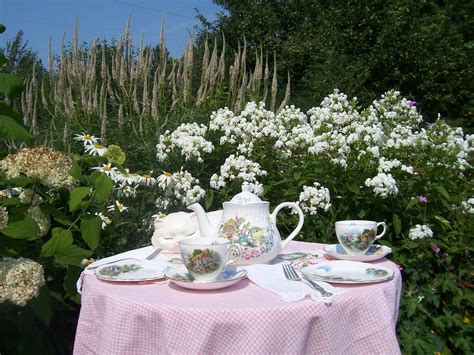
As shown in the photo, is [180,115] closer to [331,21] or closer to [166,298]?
[166,298]

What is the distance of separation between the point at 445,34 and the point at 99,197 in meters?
10.0

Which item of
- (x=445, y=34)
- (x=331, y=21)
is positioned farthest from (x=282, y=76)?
(x=445, y=34)

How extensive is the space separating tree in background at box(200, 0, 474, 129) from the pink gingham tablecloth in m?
7.67

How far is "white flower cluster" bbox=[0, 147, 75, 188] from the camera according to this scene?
→ 1967 mm

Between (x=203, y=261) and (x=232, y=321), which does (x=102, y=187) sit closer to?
(x=203, y=261)

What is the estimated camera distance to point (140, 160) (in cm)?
356

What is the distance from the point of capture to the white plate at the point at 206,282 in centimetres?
137

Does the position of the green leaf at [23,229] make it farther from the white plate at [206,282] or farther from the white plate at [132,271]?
the white plate at [206,282]

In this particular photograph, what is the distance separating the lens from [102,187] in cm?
204

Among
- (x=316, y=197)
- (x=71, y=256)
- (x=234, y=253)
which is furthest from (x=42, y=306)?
(x=316, y=197)

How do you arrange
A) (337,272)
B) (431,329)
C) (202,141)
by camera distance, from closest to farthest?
1. (337,272)
2. (431,329)
3. (202,141)

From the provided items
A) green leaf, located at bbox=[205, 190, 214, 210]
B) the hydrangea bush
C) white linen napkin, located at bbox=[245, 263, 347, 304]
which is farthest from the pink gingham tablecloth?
green leaf, located at bbox=[205, 190, 214, 210]

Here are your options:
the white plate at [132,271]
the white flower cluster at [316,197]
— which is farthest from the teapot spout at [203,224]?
the white flower cluster at [316,197]

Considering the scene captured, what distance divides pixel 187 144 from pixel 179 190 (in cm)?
28
